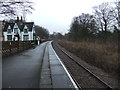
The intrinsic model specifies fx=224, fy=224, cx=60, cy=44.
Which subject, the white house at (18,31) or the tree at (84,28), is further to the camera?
the white house at (18,31)

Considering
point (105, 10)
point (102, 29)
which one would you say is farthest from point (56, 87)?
point (105, 10)

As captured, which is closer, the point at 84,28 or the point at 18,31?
the point at 84,28

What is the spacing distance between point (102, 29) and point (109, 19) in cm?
340

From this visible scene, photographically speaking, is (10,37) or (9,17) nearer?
(9,17)

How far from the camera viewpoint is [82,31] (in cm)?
6769

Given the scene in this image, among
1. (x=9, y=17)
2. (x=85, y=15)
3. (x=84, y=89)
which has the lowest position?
(x=84, y=89)

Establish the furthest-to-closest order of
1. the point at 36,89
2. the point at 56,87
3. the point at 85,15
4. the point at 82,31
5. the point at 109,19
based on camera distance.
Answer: the point at 85,15
the point at 82,31
the point at 109,19
the point at 56,87
the point at 36,89

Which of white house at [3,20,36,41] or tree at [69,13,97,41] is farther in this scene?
white house at [3,20,36,41]

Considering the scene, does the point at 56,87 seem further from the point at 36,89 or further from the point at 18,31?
the point at 18,31

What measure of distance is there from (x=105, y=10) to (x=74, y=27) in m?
11.4

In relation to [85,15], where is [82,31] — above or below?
below

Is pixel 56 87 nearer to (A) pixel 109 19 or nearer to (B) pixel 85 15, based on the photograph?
(A) pixel 109 19

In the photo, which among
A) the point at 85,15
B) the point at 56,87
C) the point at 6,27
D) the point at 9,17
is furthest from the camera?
the point at 6,27

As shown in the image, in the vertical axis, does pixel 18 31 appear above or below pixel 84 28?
below
